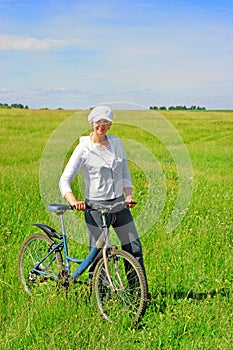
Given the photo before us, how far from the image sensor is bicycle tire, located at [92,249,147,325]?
188 inches

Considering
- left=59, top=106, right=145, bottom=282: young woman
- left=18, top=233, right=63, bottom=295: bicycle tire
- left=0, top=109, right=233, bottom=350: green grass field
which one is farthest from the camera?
left=18, top=233, right=63, bottom=295: bicycle tire

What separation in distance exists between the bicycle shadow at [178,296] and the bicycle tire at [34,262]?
39.7 inches

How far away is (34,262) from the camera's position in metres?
Answer: 5.95

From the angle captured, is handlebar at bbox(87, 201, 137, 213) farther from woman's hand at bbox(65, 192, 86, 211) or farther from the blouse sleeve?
the blouse sleeve

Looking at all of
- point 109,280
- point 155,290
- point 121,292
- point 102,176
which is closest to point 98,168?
point 102,176

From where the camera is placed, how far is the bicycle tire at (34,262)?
570cm

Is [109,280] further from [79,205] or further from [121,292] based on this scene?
[79,205]

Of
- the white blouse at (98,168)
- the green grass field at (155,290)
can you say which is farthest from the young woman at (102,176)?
the green grass field at (155,290)

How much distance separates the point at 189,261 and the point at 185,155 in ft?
4.19

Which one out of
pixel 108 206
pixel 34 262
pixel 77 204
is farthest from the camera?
pixel 34 262

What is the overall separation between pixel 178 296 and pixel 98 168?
5.26 ft

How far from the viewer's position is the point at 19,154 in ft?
57.5

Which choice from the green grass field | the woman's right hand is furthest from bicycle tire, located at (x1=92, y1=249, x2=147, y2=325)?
the woman's right hand

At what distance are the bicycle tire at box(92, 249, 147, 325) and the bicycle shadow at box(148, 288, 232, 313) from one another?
373 mm
